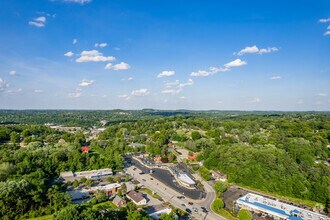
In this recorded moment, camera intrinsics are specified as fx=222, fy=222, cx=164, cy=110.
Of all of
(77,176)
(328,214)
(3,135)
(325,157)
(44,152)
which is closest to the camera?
(328,214)

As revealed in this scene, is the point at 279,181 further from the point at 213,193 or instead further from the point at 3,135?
the point at 3,135

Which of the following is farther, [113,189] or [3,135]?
[3,135]

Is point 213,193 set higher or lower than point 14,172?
lower

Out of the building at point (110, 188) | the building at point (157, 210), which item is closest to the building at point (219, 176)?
the building at point (157, 210)

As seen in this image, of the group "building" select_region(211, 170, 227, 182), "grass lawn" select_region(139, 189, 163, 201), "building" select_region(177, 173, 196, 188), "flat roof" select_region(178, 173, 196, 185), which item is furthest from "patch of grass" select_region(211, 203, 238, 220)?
"building" select_region(211, 170, 227, 182)

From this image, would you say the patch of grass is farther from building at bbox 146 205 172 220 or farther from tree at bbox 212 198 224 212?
building at bbox 146 205 172 220

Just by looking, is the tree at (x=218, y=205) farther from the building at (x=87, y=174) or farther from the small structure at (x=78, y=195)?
the building at (x=87, y=174)

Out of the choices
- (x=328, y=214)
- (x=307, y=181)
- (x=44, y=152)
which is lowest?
(x=328, y=214)

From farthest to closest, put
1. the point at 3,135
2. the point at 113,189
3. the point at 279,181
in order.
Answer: the point at 3,135
the point at 279,181
the point at 113,189

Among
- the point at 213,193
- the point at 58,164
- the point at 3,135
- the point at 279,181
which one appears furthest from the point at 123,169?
the point at 3,135
